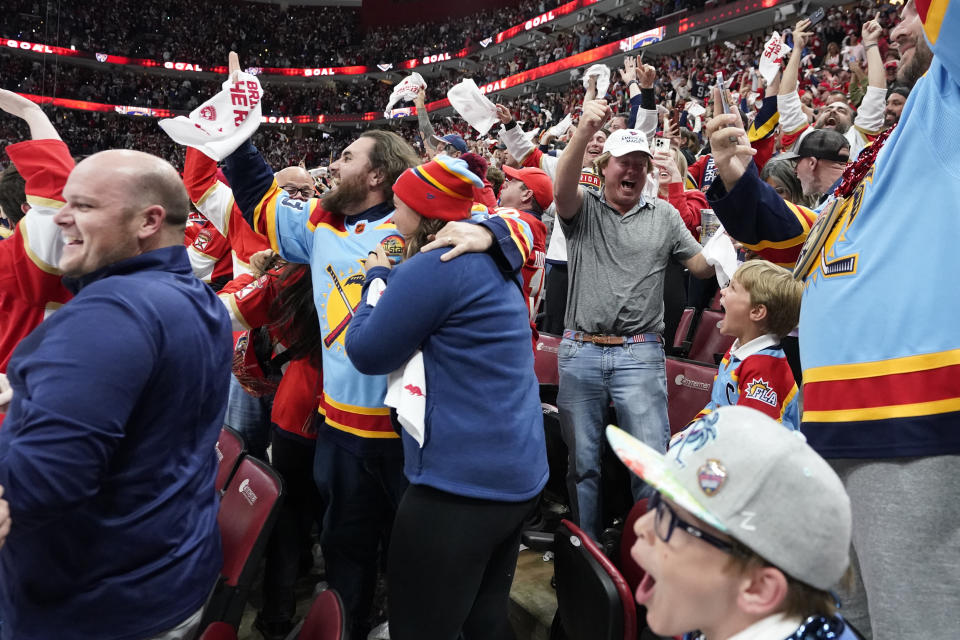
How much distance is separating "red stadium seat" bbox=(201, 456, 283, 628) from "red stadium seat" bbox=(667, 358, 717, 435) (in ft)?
6.34

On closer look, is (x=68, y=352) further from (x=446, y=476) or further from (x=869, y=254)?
(x=869, y=254)

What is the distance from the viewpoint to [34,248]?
7.11ft

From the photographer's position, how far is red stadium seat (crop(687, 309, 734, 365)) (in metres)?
4.01

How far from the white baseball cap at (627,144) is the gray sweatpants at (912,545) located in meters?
1.95

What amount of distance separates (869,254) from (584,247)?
177 cm

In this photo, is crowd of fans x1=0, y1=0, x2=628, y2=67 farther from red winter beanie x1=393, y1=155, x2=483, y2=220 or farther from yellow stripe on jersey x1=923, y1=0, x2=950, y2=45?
yellow stripe on jersey x1=923, y1=0, x2=950, y2=45

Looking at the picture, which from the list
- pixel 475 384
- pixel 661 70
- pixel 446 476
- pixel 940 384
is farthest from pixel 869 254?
pixel 661 70

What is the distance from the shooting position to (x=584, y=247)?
2922 mm

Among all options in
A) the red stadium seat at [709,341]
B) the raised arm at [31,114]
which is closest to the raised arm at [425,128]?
the red stadium seat at [709,341]

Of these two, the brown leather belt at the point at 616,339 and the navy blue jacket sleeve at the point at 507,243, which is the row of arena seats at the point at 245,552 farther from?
the brown leather belt at the point at 616,339

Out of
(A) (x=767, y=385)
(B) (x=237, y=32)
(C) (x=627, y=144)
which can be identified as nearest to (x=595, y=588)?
(A) (x=767, y=385)

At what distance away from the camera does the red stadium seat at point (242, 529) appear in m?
1.67

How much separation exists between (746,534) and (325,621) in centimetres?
103

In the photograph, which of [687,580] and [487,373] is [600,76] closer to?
[487,373]
